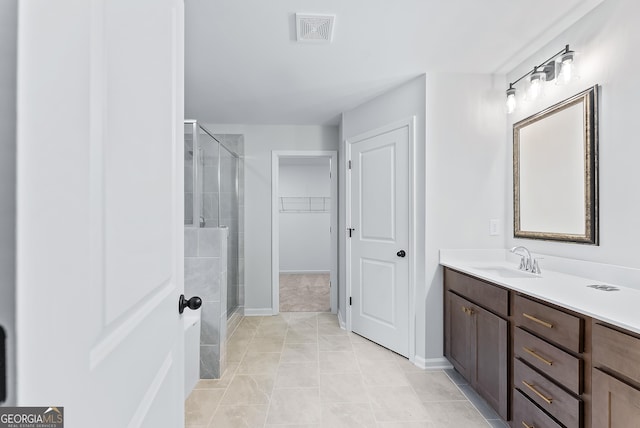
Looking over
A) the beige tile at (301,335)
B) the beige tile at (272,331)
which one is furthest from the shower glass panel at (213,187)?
the beige tile at (301,335)

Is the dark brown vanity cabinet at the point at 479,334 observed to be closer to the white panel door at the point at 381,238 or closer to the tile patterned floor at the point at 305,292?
the white panel door at the point at 381,238

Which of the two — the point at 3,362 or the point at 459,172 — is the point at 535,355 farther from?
the point at 3,362

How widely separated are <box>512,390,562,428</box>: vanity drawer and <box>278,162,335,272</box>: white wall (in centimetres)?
472

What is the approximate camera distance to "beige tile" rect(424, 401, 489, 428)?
172cm

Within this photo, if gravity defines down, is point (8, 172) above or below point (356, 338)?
above

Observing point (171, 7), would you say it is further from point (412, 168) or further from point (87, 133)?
point (412, 168)

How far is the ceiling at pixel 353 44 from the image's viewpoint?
1667mm

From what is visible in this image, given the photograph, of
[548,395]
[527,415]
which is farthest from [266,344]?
[548,395]

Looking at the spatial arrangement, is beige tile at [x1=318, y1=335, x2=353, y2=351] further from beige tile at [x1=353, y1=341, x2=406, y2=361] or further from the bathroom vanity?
the bathroom vanity

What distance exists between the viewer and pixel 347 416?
5.86 ft

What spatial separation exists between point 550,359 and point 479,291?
564 mm

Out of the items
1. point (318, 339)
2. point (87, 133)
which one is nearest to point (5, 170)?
point (87, 133)

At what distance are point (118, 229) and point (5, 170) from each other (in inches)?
9.0

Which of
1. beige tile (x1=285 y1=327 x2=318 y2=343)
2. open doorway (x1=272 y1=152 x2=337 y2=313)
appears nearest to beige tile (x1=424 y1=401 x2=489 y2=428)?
beige tile (x1=285 y1=327 x2=318 y2=343)
